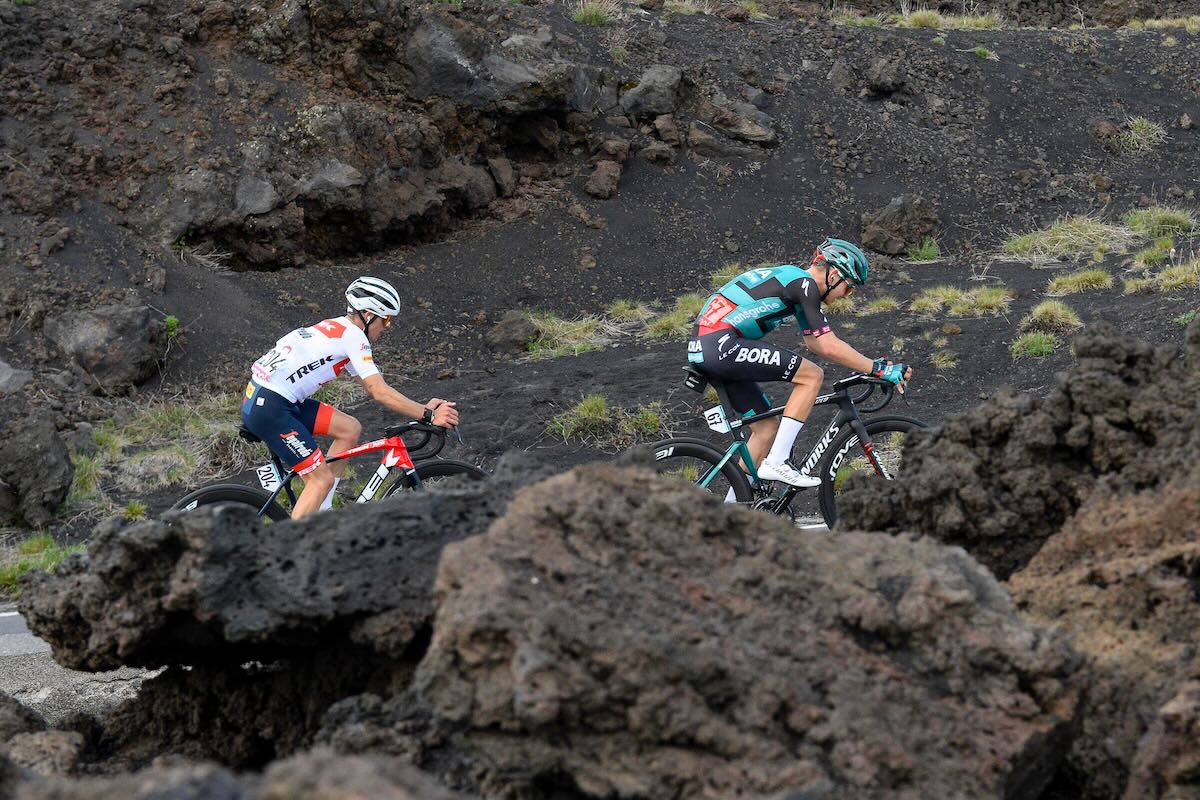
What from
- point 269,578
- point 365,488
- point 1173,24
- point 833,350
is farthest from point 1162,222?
point 269,578

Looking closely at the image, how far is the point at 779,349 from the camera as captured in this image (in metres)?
8.13

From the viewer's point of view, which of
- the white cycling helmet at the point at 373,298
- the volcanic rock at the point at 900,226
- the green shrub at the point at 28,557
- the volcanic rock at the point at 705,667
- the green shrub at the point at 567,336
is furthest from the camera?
the volcanic rock at the point at 900,226

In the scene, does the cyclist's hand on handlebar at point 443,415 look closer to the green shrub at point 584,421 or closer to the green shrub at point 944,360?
the green shrub at point 584,421

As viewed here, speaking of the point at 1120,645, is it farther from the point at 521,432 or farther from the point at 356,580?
the point at 521,432

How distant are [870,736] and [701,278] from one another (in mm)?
15858

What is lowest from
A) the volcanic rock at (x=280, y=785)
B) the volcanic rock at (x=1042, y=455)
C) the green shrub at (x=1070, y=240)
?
the green shrub at (x=1070, y=240)

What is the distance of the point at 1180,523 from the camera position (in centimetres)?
386

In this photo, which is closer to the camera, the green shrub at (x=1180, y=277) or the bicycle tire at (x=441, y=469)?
the bicycle tire at (x=441, y=469)

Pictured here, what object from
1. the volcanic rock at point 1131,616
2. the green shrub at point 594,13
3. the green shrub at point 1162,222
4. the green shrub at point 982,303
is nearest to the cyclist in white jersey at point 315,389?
the volcanic rock at point 1131,616

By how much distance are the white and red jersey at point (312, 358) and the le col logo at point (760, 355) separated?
229 cm

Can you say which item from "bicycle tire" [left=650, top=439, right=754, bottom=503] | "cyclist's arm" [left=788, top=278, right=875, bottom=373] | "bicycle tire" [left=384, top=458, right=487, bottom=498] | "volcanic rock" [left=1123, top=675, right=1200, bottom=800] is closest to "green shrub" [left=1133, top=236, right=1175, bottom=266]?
"cyclist's arm" [left=788, top=278, right=875, bottom=373]

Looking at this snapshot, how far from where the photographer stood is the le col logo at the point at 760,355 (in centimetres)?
810

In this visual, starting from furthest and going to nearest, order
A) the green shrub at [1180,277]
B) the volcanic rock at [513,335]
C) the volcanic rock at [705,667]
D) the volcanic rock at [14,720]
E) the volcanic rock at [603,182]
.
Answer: the volcanic rock at [603,182] < the volcanic rock at [513,335] < the green shrub at [1180,277] < the volcanic rock at [14,720] < the volcanic rock at [705,667]

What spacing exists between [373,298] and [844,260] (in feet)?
9.67
